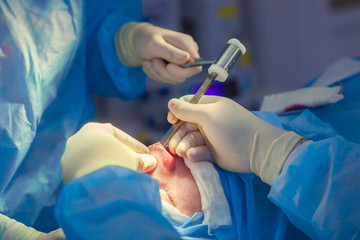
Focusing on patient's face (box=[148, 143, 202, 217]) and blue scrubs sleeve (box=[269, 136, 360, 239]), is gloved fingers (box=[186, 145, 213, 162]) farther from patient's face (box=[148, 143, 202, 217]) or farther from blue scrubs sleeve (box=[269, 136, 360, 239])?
blue scrubs sleeve (box=[269, 136, 360, 239])

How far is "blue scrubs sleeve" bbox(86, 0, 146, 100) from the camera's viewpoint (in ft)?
4.35

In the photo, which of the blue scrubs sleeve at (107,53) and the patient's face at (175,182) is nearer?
the patient's face at (175,182)

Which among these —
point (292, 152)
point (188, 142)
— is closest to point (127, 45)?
point (188, 142)

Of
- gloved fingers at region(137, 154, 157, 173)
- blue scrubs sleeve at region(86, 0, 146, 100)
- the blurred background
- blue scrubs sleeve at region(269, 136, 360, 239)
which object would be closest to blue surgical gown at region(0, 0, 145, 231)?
blue scrubs sleeve at region(86, 0, 146, 100)

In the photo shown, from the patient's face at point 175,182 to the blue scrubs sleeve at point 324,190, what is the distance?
21cm

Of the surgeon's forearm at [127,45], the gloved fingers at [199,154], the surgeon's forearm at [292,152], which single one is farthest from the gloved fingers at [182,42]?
the surgeon's forearm at [292,152]

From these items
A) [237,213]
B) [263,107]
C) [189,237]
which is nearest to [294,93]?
[263,107]

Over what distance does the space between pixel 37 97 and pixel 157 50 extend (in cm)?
46

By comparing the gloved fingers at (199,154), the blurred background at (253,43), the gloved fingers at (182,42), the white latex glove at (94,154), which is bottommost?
the blurred background at (253,43)

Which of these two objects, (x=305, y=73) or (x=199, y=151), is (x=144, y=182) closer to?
(x=199, y=151)

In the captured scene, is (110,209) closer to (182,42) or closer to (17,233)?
(17,233)

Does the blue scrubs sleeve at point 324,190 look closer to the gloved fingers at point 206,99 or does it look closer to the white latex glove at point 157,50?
the gloved fingers at point 206,99

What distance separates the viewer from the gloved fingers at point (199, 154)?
0.87 m

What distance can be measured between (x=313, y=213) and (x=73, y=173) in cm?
52
